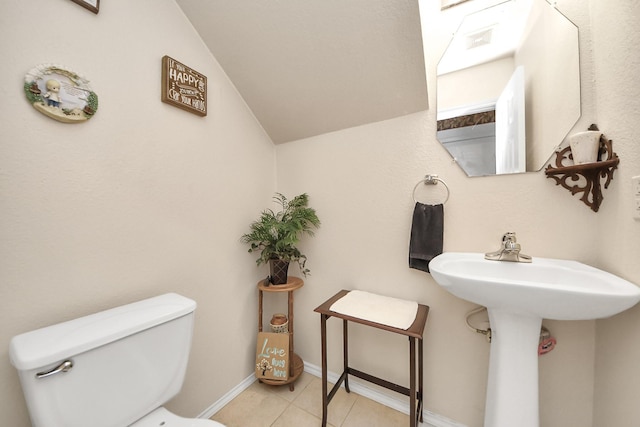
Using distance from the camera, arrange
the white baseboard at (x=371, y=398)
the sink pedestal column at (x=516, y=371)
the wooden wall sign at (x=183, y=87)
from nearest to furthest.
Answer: the sink pedestal column at (x=516, y=371), the wooden wall sign at (x=183, y=87), the white baseboard at (x=371, y=398)

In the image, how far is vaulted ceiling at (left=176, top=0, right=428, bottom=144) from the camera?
3.33ft

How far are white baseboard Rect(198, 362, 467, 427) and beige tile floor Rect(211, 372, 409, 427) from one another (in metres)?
0.02

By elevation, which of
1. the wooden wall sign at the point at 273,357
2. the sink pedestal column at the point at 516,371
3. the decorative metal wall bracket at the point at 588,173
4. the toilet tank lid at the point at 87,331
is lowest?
the wooden wall sign at the point at 273,357

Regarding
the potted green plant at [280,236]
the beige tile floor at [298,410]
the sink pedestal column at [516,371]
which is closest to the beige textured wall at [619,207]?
the sink pedestal column at [516,371]

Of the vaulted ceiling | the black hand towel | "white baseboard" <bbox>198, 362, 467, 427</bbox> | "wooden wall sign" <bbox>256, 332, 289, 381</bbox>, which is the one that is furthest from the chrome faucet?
"wooden wall sign" <bbox>256, 332, 289, 381</bbox>

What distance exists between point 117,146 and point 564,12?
76.5 inches

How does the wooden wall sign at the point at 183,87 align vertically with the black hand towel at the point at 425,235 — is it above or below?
above

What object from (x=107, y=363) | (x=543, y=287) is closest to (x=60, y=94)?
(x=107, y=363)

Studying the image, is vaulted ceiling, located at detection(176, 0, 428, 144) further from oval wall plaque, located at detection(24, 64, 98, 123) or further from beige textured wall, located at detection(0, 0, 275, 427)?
oval wall plaque, located at detection(24, 64, 98, 123)

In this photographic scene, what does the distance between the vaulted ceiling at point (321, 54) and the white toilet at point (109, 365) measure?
4.01 feet

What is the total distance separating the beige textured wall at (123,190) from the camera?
2.42 ft

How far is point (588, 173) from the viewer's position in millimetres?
901

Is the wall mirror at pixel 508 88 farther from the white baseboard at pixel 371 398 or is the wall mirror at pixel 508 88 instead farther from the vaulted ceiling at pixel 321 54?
the white baseboard at pixel 371 398

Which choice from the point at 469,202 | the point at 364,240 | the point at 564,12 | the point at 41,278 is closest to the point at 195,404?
the point at 41,278
